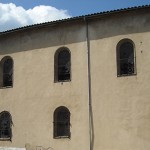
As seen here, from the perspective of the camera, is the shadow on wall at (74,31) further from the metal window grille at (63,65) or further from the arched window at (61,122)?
the arched window at (61,122)

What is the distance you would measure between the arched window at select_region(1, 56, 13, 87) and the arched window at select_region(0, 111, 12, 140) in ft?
5.41

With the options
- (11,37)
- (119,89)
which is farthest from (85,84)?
(11,37)

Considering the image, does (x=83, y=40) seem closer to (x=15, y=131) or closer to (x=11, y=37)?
(x=11, y=37)

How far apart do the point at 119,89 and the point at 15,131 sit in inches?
244

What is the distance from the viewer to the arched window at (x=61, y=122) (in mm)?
18766

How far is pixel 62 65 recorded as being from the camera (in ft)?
64.3

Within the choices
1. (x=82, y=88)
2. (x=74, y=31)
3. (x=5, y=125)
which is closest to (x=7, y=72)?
(x=5, y=125)

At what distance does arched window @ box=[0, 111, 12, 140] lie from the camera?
20.5 meters

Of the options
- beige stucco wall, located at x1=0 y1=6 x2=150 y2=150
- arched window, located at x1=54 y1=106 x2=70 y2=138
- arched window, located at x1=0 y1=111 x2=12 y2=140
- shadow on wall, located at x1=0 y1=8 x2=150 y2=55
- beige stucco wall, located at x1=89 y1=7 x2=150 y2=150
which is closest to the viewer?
beige stucco wall, located at x1=89 y1=7 x2=150 y2=150

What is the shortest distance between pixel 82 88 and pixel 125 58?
2497 millimetres

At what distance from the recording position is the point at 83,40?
18.9 m

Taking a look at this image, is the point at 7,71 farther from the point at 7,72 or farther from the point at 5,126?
the point at 5,126

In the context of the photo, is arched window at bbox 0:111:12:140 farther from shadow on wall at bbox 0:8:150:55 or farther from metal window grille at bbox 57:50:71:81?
metal window grille at bbox 57:50:71:81

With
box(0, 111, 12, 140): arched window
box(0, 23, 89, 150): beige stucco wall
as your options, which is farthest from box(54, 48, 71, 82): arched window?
box(0, 111, 12, 140): arched window
